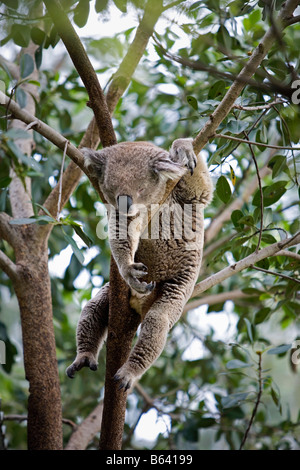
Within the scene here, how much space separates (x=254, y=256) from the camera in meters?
2.58

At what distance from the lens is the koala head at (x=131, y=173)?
2.54 m

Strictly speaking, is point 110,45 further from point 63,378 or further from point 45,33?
point 63,378

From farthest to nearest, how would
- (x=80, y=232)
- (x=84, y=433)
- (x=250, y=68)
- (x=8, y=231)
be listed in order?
1. (x=84, y=433)
2. (x=8, y=231)
3. (x=80, y=232)
4. (x=250, y=68)

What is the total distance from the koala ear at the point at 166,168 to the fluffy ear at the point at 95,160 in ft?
0.89

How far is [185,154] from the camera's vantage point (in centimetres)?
254

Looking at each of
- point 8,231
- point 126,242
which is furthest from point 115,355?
point 8,231

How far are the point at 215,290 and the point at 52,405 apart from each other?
87.4 inches

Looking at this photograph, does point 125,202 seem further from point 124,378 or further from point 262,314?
point 262,314

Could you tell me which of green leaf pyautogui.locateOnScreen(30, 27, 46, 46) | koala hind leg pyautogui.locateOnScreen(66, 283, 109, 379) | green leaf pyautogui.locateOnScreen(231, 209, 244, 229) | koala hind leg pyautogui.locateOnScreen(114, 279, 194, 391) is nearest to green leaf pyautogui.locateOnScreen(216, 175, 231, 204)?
green leaf pyautogui.locateOnScreen(231, 209, 244, 229)

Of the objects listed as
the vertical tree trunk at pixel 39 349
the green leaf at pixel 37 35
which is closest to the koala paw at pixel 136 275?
the vertical tree trunk at pixel 39 349

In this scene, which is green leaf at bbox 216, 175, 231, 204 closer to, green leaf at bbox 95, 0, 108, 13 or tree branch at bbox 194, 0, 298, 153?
tree branch at bbox 194, 0, 298, 153

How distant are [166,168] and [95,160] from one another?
40cm

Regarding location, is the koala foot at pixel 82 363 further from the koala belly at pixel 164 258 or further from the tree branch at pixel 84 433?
the tree branch at pixel 84 433

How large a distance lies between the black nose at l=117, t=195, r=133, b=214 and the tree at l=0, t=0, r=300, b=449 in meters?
0.23
